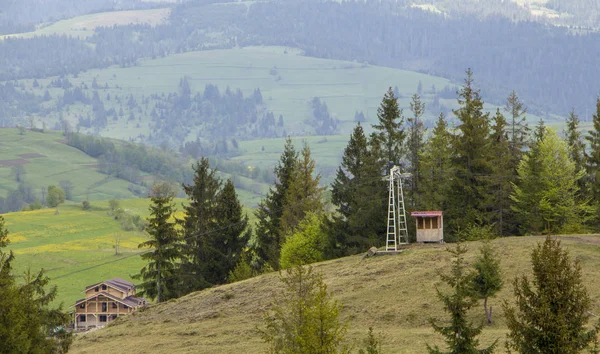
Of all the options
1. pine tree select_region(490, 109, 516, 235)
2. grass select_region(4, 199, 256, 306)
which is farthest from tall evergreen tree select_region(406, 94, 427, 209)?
grass select_region(4, 199, 256, 306)

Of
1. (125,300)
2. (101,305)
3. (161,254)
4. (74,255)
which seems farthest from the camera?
(74,255)

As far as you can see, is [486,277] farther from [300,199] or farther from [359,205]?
[300,199]

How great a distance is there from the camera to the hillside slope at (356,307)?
50031 mm

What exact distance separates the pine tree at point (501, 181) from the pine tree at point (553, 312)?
5201 cm

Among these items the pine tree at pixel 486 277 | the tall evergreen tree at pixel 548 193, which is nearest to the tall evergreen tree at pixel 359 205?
the tall evergreen tree at pixel 548 193

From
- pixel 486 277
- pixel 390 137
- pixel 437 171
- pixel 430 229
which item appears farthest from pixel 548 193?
pixel 486 277

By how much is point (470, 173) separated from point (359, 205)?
10.7 meters

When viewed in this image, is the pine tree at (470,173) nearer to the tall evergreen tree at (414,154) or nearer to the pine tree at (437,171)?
the pine tree at (437,171)

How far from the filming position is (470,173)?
81.4 meters

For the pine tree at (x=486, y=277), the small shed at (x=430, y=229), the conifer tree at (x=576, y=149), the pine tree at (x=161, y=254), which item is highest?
the conifer tree at (x=576, y=149)

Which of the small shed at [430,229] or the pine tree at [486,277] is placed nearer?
the pine tree at [486,277]

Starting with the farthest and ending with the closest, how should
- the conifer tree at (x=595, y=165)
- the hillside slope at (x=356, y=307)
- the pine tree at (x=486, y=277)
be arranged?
the conifer tree at (x=595, y=165), the hillside slope at (x=356, y=307), the pine tree at (x=486, y=277)

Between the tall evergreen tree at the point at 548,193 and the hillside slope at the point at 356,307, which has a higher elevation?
the tall evergreen tree at the point at 548,193

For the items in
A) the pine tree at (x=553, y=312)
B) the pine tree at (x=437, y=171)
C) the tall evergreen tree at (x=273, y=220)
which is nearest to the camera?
the pine tree at (x=553, y=312)
